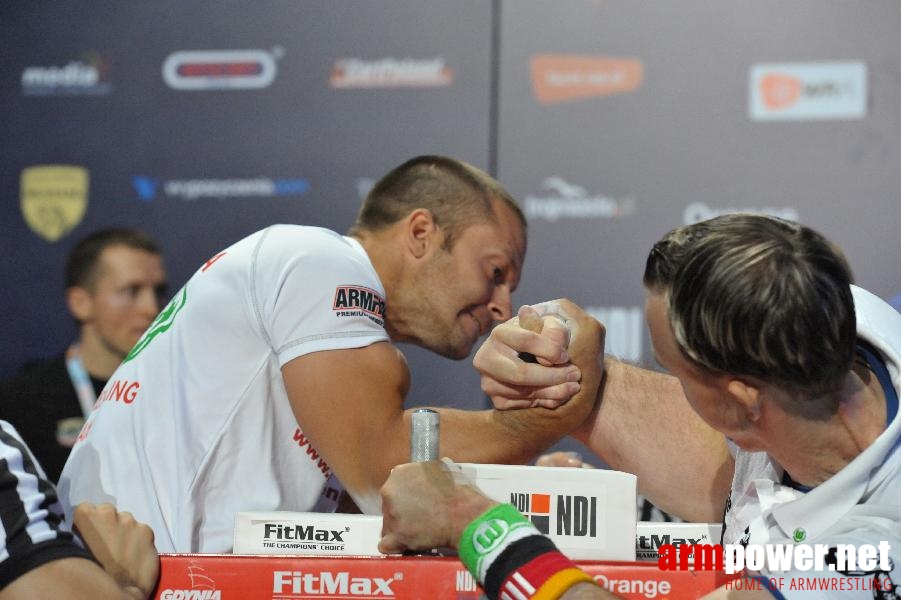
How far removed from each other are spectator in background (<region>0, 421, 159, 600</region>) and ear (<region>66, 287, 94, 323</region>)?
2.66 m

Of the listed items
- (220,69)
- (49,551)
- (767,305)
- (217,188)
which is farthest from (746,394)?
(220,69)

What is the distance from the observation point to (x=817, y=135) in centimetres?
351

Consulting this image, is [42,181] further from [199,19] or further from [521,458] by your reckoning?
[521,458]

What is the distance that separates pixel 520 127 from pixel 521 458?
212 cm

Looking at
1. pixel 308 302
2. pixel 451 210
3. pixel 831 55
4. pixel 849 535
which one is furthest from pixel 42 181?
pixel 849 535

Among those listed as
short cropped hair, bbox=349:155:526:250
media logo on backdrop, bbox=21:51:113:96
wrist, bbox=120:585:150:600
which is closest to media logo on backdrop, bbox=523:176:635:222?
short cropped hair, bbox=349:155:526:250

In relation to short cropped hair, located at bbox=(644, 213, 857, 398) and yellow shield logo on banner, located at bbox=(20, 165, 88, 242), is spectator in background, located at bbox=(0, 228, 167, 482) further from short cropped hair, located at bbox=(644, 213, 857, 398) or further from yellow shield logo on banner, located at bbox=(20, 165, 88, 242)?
short cropped hair, located at bbox=(644, 213, 857, 398)

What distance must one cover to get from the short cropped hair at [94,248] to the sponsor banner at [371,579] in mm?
2763

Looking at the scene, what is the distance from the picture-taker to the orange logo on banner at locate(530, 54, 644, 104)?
11.8ft

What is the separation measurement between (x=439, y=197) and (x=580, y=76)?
5.03 feet

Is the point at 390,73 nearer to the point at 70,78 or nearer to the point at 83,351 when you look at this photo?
the point at 70,78

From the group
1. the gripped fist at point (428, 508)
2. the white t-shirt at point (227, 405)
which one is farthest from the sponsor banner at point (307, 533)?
the white t-shirt at point (227, 405)

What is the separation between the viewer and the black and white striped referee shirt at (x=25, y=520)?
1.13m

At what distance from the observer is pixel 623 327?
3.56 m
